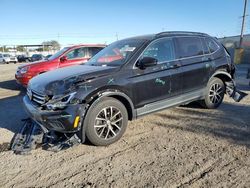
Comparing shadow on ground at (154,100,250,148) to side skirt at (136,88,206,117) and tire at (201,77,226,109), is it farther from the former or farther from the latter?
side skirt at (136,88,206,117)

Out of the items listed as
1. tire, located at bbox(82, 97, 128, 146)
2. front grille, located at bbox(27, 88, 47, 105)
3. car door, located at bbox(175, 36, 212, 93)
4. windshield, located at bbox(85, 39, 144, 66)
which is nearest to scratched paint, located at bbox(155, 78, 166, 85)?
car door, located at bbox(175, 36, 212, 93)

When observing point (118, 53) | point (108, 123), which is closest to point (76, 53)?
point (118, 53)

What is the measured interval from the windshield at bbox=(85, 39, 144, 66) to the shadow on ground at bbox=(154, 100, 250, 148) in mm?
1538

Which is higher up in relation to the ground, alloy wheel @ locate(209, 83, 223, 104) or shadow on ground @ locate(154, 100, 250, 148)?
alloy wheel @ locate(209, 83, 223, 104)

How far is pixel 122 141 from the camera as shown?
419 centimetres

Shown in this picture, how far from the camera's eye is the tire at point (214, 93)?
5609 mm

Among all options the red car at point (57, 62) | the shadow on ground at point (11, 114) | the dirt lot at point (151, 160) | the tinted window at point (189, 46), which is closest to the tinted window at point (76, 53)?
the red car at point (57, 62)

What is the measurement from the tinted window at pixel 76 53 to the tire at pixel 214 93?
5233 millimetres

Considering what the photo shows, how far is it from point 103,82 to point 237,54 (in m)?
19.3

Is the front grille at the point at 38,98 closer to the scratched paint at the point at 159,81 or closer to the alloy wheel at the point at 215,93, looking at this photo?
the scratched paint at the point at 159,81

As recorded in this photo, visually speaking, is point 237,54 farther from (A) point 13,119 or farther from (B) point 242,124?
(A) point 13,119

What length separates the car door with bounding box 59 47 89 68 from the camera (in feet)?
28.8

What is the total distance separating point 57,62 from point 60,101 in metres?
5.37

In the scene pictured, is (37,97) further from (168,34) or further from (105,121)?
(168,34)
